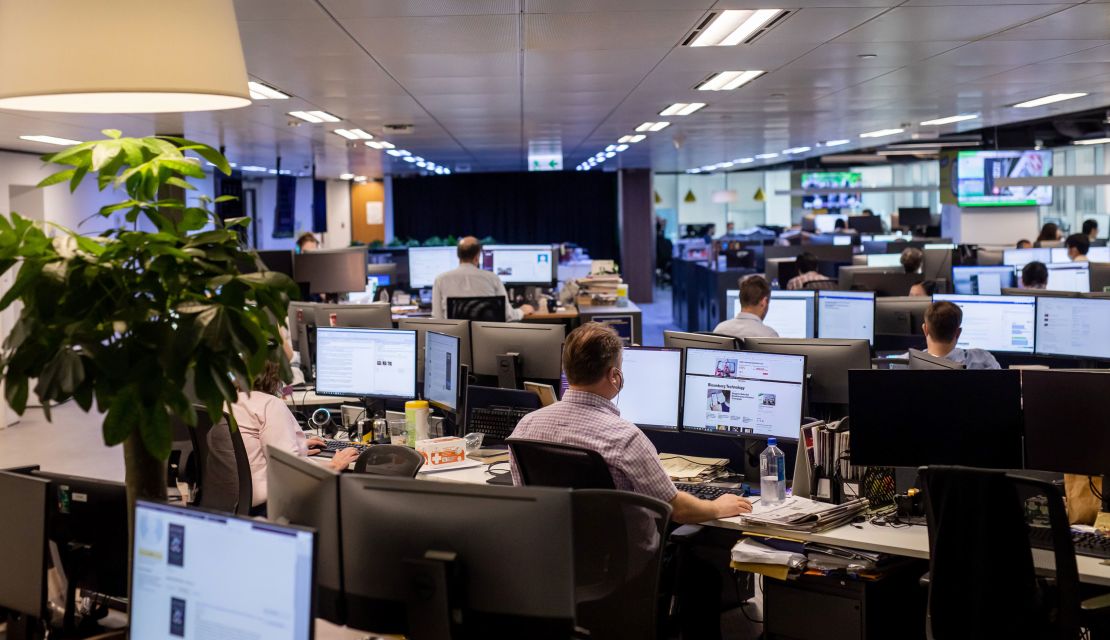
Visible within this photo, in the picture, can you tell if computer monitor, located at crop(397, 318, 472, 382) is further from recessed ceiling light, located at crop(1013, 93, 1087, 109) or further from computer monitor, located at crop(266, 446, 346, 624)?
recessed ceiling light, located at crop(1013, 93, 1087, 109)

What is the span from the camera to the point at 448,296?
9.16m

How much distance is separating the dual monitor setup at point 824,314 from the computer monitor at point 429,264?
17.7ft

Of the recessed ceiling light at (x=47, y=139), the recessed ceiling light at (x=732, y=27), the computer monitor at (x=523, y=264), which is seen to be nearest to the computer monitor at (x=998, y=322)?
the recessed ceiling light at (x=732, y=27)

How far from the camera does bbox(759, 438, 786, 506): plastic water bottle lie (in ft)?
12.9

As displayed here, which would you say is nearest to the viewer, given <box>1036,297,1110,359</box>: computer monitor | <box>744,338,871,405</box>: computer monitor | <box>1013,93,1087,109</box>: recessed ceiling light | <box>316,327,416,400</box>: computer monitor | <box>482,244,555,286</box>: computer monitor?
<box>744,338,871,405</box>: computer monitor

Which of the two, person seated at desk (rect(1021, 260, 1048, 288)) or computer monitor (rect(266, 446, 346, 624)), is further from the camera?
person seated at desk (rect(1021, 260, 1048, 288))

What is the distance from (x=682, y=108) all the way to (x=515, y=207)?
47.0 ft

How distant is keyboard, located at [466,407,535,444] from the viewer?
489cm

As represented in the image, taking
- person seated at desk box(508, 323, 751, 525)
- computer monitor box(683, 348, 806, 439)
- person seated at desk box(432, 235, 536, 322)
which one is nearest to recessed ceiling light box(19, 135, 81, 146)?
person seated at desk box(432, 235, 536, 322)

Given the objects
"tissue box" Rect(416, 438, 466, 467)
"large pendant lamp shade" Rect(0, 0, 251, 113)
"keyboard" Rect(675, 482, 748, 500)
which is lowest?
"keyboard" Rect(675, 482, 748, 500)

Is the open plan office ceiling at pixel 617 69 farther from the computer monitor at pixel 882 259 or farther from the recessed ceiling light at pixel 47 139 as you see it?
the computer monitor at pixel 882 259

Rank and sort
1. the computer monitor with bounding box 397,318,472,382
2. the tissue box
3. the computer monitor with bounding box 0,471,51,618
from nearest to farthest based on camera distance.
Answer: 1. the computer monitor with bounding box 0,471,51,618
2. the tissue box
3. the computer monitor with bounding box 397,318,472,382

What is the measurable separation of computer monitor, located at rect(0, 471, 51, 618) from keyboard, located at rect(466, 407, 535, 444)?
8.15ft

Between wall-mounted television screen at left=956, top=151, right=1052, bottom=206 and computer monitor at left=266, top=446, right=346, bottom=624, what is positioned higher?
wall-mounted television screen at left=956, top=151, right=1052, bottom=206
